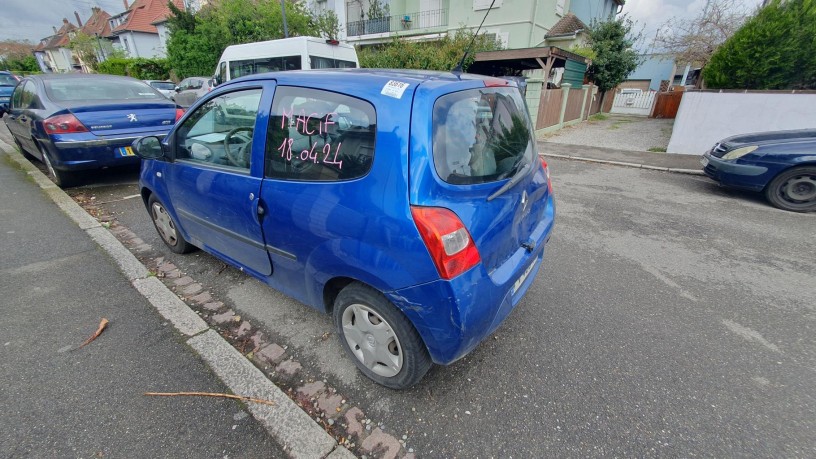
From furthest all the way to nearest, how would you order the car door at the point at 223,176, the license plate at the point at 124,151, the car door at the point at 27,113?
the car door at the point at 27,113
the license plate at the point at 124,151
the car door at the point at 223,176

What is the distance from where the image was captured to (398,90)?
1674 millimetres

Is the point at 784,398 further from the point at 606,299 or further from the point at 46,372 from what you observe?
the point at 46,372

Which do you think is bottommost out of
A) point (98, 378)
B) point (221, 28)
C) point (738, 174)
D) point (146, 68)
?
point (98, 378)

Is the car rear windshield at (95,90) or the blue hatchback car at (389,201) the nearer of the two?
the blue hatchback car at (389,201)

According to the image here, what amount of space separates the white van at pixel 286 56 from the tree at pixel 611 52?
44.4 feet

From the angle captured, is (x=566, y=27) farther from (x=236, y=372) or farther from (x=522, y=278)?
(x=236, y=372)

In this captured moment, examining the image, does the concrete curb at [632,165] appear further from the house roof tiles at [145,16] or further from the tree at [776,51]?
the house roof tiles at [145,16]

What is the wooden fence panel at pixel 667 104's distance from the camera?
17594 mm

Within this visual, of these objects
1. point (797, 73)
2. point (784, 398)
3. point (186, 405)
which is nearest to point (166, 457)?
point (186, 405)

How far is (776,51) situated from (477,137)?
35.6 ft

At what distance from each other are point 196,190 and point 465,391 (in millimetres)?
2403

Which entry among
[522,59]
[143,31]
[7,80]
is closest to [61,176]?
[522,59]

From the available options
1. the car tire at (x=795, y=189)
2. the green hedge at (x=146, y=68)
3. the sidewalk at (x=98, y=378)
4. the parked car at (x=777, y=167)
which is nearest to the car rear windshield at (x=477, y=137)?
the sidewalk at (x=98, y=378)

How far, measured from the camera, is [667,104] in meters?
18.0
